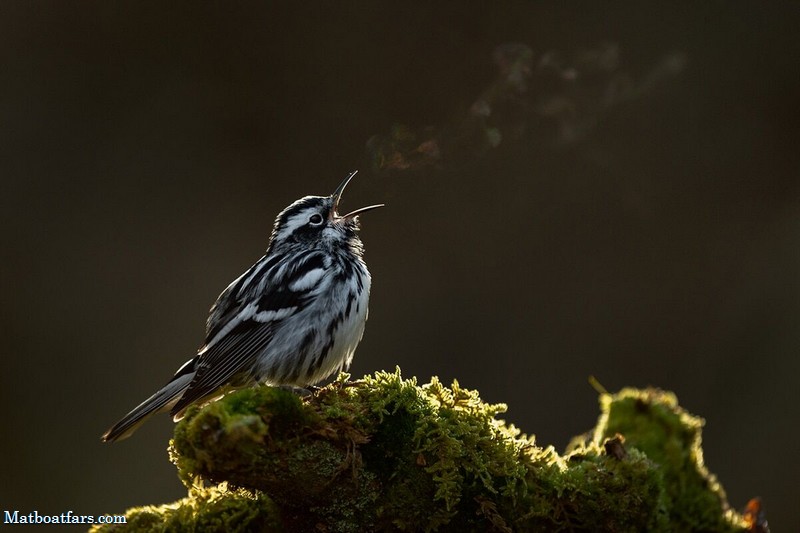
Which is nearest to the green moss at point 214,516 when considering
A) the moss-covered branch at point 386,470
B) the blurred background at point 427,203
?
the moss-covered branch at point 386,470

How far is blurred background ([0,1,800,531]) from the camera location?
11609mm

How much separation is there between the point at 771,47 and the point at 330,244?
10.3 meters

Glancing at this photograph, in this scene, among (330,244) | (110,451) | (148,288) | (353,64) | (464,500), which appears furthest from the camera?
(353,64)

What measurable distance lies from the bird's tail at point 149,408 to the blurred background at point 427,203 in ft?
20.1

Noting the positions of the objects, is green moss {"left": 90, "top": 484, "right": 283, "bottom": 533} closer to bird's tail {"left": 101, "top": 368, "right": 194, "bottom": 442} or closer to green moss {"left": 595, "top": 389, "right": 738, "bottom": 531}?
bird's tail {"left": 101, "top": 368, "right": 194, "bottom": 442}

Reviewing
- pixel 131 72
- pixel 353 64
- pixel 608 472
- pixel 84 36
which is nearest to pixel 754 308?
pixel 353 64

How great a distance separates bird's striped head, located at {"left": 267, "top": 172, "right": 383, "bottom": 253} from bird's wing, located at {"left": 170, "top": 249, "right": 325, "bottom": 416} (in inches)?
14.7

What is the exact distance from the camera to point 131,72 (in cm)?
1385

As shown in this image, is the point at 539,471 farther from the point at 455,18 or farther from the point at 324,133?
the point at 455,18

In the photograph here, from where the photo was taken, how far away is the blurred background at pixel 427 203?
11.6 m

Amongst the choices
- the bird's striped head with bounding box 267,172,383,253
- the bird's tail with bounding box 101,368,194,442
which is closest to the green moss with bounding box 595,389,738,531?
the bird's striped head with bounding box 267,172,383,253

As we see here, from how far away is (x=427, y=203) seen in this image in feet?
42.7

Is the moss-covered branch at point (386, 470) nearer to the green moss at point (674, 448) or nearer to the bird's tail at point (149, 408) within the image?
the green moss at point (674, 448)

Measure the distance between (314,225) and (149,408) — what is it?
5.86 ft
